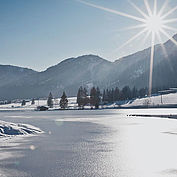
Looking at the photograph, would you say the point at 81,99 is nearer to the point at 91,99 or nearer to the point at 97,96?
the point at 91,99

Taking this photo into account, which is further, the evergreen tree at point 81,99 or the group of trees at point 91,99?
the evergreen tree at point 81,99

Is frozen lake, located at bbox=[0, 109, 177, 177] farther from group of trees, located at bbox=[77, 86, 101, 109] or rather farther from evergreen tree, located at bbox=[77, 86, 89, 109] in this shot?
evergreen tree, located at bbox=[77, 86, 89, 109]

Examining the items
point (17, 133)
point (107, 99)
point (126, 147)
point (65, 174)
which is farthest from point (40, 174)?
point (107, 99)

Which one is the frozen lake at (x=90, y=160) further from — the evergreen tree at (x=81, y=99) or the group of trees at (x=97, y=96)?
the evergreen tree at (x=81, y=99)

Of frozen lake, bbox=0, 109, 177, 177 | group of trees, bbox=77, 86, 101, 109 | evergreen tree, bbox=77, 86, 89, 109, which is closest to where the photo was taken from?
frozen lake, bbox=0, 109, 177, 177

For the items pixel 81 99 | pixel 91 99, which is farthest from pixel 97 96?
pixel 81 99

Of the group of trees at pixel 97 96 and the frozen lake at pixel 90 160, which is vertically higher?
the group of trees at pixel 97 96

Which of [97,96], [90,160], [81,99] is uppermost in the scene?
[97,96]

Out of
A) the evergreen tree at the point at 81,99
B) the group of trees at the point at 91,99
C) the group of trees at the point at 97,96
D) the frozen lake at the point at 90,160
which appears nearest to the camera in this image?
the frozen lake at the point at 90,160

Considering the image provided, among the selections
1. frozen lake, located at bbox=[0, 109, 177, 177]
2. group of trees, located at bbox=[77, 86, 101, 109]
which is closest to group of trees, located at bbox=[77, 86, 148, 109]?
group of trees, located at bbox=[77, 86, 101, 109]

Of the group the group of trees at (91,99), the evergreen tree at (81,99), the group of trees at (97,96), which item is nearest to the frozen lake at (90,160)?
the group of trees at (91,99)

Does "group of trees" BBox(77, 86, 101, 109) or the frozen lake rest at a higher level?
"group of trees" BBox(77, 86, 101, 109)

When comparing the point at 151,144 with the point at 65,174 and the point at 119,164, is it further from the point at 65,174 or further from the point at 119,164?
the point at 65,174

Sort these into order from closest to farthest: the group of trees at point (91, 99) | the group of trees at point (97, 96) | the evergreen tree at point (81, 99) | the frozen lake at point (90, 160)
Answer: the frozen lake at point (90, 160)
the group of trees at point (91, 99)
the group of trees at point (97, 96)
the evergreen tree at point (81, 99)
